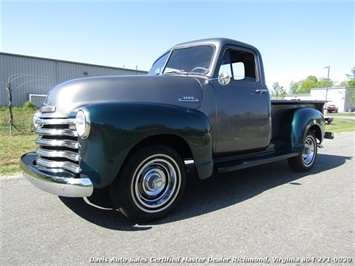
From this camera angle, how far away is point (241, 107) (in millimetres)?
4176

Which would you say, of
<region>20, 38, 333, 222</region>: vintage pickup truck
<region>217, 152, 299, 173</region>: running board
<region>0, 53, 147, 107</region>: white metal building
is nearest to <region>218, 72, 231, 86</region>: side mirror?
<region>20, 38, 333, 222</region>: vintage pickup truck

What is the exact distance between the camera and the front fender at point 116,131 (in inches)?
107

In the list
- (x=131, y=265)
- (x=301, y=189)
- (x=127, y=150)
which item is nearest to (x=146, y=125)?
(x=127, y=150)

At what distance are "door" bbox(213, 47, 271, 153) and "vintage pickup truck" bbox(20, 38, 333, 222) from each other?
15 millimetres

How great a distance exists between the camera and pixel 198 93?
366 cm

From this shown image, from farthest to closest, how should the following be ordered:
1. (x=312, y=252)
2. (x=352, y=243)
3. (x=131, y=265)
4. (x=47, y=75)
Answer: 1. (x=47, y=75)
2. (x=352, y=243)
3. (x=312, y=252)
4. (x=131, y=265)

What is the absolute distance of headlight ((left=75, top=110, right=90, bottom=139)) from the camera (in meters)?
2.65

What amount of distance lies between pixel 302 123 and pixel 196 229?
331cm

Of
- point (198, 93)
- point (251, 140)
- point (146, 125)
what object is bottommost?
point (251, 140)

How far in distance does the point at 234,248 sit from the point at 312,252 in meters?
0.70

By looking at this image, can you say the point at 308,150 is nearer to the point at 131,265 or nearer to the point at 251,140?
the point at 251,140

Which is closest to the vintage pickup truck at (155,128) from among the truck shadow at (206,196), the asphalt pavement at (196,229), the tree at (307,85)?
the truck shadow at (206,196)

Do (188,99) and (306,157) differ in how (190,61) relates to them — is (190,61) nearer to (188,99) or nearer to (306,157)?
(188,99)

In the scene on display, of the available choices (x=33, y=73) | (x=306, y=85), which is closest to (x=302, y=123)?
(x=33, y=73)
